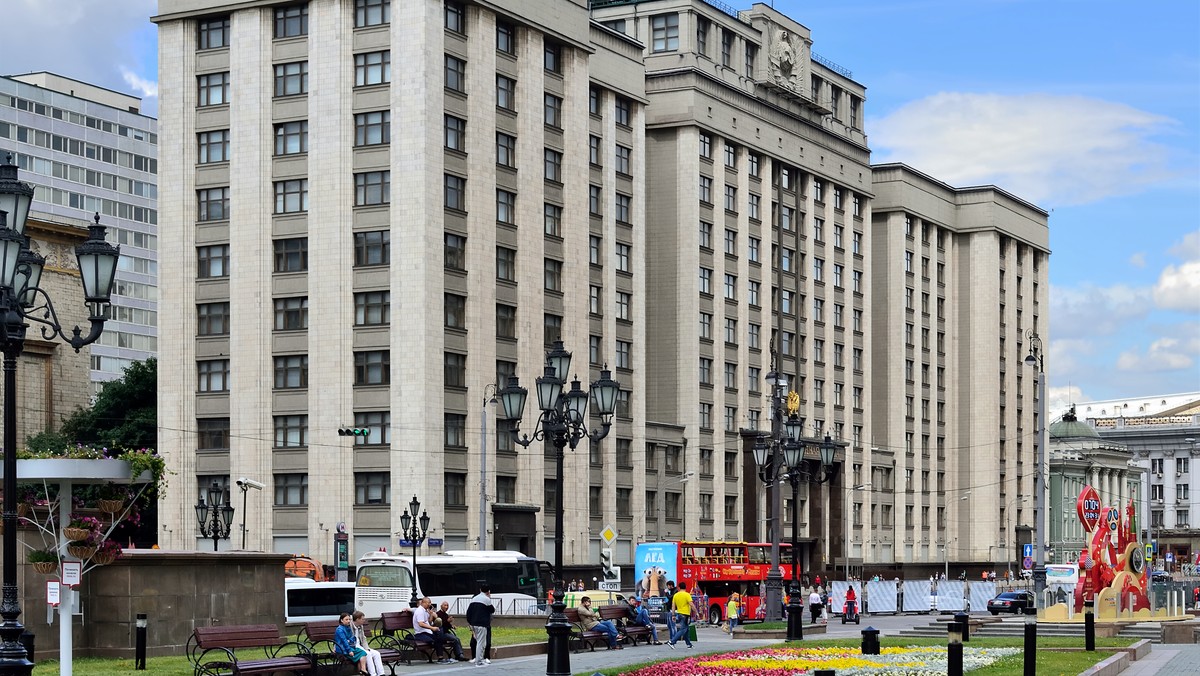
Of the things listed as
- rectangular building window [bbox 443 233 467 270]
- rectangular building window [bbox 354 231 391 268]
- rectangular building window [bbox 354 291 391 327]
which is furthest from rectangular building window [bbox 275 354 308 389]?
rectangular building window [bbox 443 233 467 270]

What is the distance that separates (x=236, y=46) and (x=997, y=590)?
50636mm

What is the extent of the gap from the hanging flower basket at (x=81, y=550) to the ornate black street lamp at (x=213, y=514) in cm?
4166

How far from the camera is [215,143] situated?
84.8 meters

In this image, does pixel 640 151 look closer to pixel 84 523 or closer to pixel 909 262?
pixel 909 262

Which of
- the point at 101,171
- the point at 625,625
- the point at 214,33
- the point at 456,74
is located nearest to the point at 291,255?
the point at 456,74

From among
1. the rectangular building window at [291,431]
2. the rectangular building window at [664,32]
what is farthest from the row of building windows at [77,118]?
the rectangular building window at [291,431]

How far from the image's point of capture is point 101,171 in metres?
117

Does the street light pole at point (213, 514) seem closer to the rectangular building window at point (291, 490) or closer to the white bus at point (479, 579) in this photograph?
the rectangular building window at point (291, 490)

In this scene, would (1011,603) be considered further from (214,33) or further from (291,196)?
(214,33)

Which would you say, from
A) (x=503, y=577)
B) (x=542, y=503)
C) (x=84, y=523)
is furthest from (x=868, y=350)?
(x=84, y=523)

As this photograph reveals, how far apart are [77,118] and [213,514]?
50.4 meters

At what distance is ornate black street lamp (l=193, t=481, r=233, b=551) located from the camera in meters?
73.7

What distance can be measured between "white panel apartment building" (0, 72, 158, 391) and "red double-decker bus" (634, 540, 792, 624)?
51321 mm

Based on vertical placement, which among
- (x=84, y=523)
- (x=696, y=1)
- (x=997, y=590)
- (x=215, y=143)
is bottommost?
(x=997, y=590)
